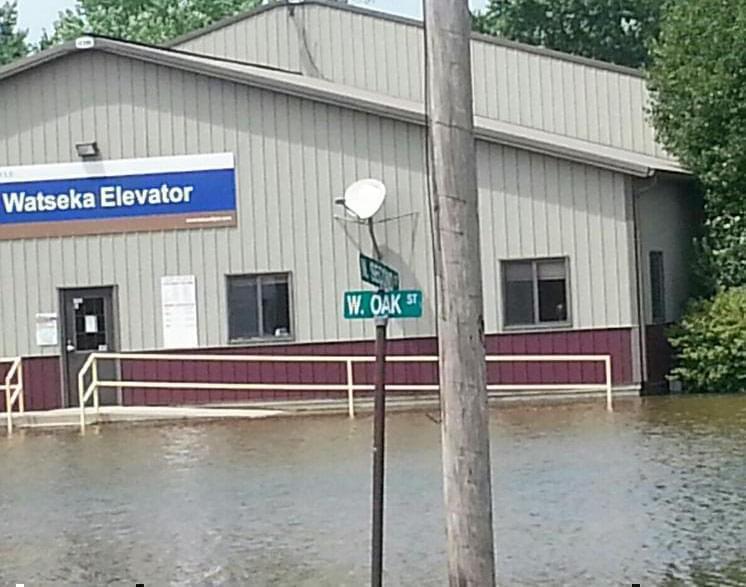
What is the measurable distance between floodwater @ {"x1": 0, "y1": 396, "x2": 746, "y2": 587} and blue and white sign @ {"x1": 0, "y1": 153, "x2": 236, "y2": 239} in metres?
5.66

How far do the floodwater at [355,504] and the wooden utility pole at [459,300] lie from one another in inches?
106

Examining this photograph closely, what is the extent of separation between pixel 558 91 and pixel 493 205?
26.1ft

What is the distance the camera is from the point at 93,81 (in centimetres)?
2830

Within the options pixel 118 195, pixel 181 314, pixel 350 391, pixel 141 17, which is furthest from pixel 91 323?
pixel 141 17

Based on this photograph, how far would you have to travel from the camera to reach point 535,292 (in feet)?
89.0

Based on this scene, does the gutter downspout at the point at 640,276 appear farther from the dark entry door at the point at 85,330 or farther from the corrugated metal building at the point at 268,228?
the dark entry door at the point at 85,330

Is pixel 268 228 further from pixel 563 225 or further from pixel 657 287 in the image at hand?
pixel 657 287

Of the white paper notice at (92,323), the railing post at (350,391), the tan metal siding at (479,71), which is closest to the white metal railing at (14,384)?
the white paper notice at (92,323)

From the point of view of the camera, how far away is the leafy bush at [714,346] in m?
26.4

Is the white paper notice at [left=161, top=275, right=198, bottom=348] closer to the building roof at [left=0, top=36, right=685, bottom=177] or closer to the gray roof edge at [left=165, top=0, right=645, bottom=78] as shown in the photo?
the building roof at [left=0, top=36, right=685, bottom=177]

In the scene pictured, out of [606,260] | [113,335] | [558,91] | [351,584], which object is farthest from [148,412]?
[351,584]

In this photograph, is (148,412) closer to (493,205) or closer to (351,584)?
(493,205)

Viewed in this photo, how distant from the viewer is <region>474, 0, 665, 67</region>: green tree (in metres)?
50.2

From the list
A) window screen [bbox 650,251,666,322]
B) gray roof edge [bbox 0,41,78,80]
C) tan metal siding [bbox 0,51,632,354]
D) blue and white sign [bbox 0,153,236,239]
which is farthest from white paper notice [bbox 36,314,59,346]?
window screen [bbox 650,251,666,322]
